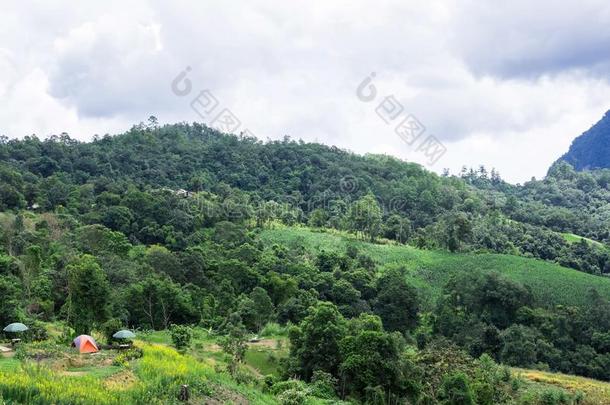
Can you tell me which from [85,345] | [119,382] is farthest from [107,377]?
[85,345]

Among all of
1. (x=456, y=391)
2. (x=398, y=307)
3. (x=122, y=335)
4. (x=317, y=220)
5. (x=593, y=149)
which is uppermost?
(x=593, y=149)

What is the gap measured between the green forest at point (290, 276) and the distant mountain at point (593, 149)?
3536 inches

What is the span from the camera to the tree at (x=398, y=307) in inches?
1486

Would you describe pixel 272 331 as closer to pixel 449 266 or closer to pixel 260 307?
pixel 260 307

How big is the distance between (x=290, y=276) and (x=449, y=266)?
17.8m

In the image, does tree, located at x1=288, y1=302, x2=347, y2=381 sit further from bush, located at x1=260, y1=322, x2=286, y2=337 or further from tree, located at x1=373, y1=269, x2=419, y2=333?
tree, located at x1=373, y1=269, x2=419, y2=333

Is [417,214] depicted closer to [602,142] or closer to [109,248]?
[109,248]

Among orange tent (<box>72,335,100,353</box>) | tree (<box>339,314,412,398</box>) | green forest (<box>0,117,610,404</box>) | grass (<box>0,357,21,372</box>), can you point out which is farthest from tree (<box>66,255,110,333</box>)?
tree (<box>339,314,412,398</box>)

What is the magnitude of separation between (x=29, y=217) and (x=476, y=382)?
40046mm

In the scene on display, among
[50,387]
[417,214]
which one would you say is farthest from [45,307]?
[417,214]

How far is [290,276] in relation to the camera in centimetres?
3984

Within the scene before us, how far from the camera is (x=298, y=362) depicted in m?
22.4

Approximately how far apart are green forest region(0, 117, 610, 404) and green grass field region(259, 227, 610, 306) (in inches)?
9.8

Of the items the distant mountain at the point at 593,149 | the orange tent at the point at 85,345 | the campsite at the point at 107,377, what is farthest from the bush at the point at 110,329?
the distant mountain at the point at 593,149
